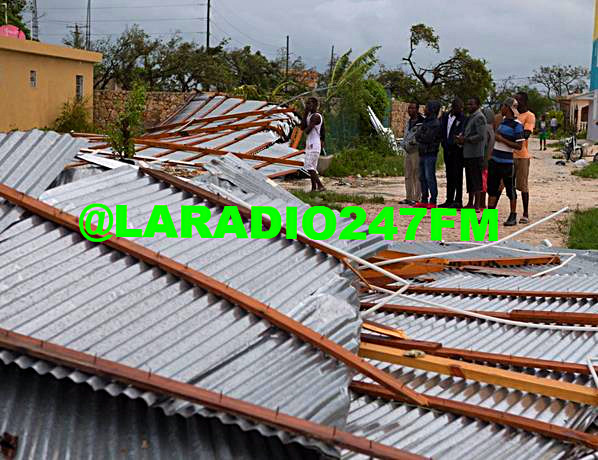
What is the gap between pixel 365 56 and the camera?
20.2m

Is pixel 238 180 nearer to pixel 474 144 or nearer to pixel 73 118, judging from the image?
pixel 474 144

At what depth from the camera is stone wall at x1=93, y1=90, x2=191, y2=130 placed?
866 inches

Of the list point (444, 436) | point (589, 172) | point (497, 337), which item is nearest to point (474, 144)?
point (497, 337)

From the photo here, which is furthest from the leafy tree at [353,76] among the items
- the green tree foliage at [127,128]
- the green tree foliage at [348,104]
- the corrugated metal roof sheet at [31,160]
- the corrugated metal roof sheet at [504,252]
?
the corrugated metal roof sheet at [31,160]

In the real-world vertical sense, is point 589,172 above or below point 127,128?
below

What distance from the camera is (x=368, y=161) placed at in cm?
1919

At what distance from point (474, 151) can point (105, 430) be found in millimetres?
8353

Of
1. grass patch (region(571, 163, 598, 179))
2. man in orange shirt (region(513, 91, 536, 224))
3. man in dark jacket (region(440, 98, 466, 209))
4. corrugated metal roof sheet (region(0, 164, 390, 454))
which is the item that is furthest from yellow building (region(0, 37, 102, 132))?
corrugated metal roof sheet (region(0, 164, 390, 454))

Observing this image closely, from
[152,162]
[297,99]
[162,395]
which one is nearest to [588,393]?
[162,395]

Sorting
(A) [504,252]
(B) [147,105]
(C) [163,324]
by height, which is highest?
(B) [147,105]

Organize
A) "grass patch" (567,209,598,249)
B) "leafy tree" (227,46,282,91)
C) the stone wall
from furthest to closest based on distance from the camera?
"leafy tree" (227,46,282,91)
the stone wall
"grass patch" (567,209,598,249)

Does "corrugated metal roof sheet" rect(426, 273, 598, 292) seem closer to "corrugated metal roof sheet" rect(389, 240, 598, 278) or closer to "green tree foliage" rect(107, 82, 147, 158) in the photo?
"corrugated metal roof sheet" rect(389, 240, 598, 278)

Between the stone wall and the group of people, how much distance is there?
11192 millimetres

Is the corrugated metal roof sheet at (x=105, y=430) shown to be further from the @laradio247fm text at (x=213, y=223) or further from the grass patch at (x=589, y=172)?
the grass patch at (x=589, y=172)
